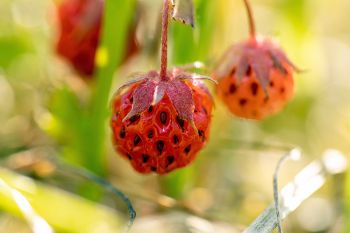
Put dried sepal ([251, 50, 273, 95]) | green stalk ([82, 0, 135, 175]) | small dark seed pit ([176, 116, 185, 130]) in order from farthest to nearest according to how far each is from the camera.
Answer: green stalk ([82, 0, 135, 175])
dried sepal ([251, 50, 273, 95])
small dark seed pit ([176, 116, 185, 130])

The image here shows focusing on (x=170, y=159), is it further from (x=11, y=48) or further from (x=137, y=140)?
(x=11, y=48)

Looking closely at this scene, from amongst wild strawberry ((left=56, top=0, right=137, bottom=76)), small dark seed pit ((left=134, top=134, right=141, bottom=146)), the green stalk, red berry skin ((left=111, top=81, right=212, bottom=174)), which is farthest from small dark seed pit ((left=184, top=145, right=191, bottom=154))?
wild strawberry ((left=56, top=0, right=137, bottom=76))

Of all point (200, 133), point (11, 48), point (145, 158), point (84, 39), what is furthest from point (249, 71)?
point (11, 48)

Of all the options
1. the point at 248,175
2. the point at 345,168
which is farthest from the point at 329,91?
the point at 345,168

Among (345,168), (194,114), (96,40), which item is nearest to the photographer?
(194,114)

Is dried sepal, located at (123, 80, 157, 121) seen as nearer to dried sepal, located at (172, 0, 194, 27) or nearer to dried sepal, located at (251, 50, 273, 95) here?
dried sepal, located at (172, 0, 194, 27)

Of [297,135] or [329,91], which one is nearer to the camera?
[297,135]

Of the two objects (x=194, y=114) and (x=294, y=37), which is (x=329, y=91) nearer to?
(x=294, y=37)
